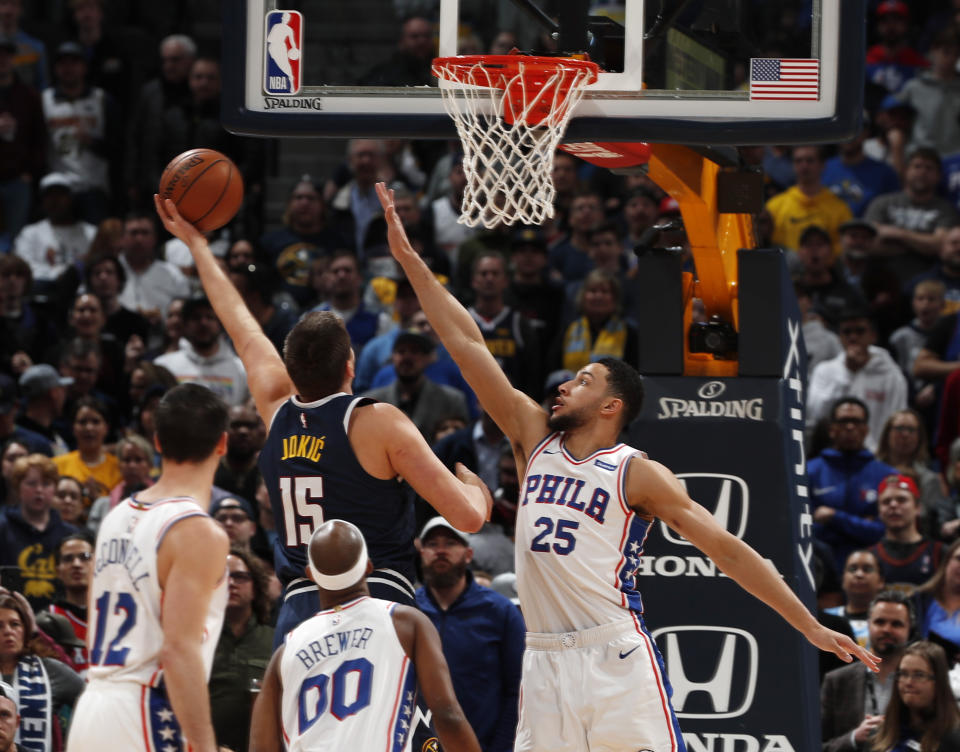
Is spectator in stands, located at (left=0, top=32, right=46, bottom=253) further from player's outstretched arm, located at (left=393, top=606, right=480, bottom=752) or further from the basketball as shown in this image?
player's outstretched arm, located at (left=393, top=606, right=480, bottom=752)

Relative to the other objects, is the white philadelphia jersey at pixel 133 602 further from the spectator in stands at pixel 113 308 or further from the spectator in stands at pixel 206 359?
the spectator in stands at pixel 113 308

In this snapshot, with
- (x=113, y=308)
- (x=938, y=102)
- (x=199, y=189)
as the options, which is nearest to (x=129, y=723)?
(x=199, y=189)

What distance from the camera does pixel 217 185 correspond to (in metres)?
6.44

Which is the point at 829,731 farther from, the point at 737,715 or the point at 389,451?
the point at 389,451

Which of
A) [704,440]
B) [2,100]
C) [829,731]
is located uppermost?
[2,100]

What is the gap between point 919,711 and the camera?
7.78m

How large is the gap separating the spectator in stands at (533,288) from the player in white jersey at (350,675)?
751cm

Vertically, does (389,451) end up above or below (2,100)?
below

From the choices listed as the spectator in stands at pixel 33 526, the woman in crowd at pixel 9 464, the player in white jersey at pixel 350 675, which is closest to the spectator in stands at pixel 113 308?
the woman in crowd at pixel 9 464

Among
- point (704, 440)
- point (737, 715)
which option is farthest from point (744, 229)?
point (737, 715)

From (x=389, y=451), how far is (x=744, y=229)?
3.04 m

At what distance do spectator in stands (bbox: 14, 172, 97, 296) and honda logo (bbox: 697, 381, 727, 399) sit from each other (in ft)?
25.6

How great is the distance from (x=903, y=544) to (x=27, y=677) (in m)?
5.17

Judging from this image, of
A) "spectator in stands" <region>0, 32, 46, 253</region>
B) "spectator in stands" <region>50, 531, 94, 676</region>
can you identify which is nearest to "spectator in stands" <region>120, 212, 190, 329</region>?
"spectator in stands" <region>0, 32, 46, 253</region>
